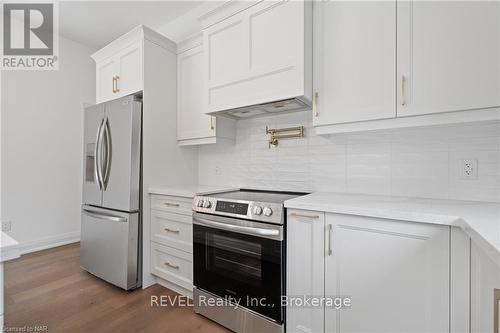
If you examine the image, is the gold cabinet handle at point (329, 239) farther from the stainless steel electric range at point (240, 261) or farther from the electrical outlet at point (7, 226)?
the electrical outlet at point (7, 226)

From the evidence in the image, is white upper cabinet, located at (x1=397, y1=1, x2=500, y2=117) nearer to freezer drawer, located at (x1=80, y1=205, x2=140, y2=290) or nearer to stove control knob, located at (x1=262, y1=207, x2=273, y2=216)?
stove control knob, located at (x1=262, y1=207, x2=273, y2=216)

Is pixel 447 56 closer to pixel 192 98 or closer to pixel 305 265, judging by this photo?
pixel 305 265

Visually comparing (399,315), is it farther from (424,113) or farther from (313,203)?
(424,113)

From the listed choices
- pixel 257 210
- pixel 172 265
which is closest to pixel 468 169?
pixel 257 210

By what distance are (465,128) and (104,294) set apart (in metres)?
2.95

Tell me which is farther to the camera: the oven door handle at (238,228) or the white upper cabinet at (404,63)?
the oven door handle at (238,228)

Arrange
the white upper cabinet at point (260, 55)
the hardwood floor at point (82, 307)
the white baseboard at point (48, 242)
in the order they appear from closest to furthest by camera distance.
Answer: the white upper cabinet at point (260, 55), the hardwood floor at point (82, 307), the white baseboard at point (48, 242)

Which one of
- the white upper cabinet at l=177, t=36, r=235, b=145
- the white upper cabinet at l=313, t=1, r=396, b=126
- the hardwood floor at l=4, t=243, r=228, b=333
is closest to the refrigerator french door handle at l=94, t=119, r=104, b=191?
the white upper cabinet at l=177, t=36, r=235, b=145

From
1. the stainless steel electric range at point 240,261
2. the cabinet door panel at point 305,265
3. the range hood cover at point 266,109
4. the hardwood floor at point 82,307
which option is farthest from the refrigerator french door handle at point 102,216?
the cabinet door panel at point 305,265

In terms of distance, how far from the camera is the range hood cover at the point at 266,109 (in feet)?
6.03

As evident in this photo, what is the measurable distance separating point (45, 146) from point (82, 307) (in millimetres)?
2263

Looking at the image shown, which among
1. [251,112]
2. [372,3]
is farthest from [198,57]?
[372,3]

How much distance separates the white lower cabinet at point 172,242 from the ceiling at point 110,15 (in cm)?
208

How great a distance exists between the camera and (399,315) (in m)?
1.23
